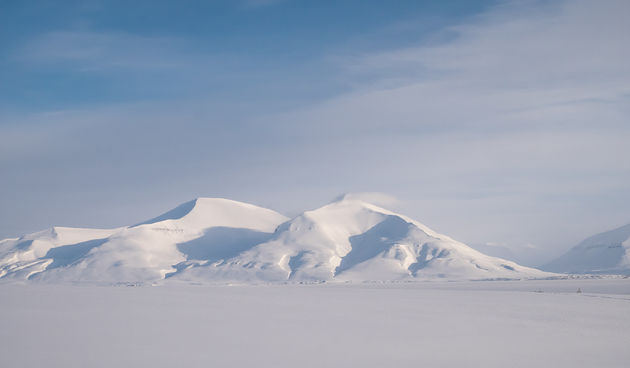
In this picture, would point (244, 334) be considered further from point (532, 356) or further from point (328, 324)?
point (532, 356)

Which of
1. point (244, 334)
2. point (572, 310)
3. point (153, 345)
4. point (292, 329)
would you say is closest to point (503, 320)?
point (572, 310)

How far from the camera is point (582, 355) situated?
3700cm

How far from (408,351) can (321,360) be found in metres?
6.52

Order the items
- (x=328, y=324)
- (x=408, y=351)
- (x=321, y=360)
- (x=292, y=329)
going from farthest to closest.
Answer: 1. (x=328, y=324)
2. (x=292, y=329)
3. (x=408, y=351)
4. (x=321, y=360)

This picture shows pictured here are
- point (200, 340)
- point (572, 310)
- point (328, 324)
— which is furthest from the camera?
point (572, 310)

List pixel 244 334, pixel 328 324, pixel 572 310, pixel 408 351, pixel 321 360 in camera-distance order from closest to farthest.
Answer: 1. pixel 321 360
2. pixel 408 351
3. pixel 244 334
4. pixel 328 324
5. pixel 572 310

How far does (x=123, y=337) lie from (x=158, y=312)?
82.5 feet

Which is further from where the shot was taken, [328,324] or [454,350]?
[328,324]

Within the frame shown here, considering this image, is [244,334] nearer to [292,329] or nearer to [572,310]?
[292,329]

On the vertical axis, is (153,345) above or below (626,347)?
above

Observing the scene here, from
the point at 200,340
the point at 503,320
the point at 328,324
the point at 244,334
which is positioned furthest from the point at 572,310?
the point at 200,340

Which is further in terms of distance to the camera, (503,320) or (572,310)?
(572,310)

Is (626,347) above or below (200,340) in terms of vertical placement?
below

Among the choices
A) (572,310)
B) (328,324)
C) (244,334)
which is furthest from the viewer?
(572,310)
